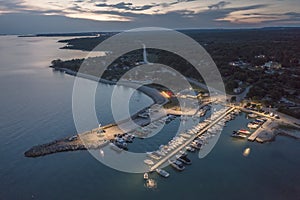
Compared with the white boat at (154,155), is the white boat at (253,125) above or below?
above

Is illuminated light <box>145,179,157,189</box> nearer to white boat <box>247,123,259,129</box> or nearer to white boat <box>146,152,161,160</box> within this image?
white boat <box>146,152,161,160</box>

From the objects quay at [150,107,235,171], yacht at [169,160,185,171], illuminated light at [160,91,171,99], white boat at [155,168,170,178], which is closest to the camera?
white boat at [155,168,170,178]

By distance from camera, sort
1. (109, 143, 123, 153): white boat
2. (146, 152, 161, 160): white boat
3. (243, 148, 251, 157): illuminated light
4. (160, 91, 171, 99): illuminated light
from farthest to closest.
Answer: (160, 91, 171, 99): illuminated light, (109, 143, 123, 153): white boat, (243, 148, 251, 157): illuminated light, (146, 152, 161, 160): white boat

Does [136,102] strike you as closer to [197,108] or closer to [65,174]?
[197,108]

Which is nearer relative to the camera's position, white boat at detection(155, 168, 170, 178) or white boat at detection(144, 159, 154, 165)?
white boat at detection(155, 168, 170, 178)

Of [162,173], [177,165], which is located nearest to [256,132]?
[177,165]

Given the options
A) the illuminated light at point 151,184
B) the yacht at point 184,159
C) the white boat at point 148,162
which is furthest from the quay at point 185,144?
the illuminated light at point 151,184

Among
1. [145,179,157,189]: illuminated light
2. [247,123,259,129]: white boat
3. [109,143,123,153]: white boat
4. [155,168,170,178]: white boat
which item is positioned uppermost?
[247,123,259,129]: white boat

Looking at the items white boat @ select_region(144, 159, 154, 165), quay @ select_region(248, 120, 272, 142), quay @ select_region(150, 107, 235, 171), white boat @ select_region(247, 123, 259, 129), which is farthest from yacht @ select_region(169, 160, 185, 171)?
white boat @ select_region(247, 123, 259, 129)

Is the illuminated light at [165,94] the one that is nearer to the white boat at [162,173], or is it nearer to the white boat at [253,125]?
the white boat at [253,125]

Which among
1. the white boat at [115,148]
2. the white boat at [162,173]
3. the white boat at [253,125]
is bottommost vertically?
the white boat at [162,173]

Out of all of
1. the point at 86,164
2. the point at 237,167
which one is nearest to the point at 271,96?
the point at 237,167
